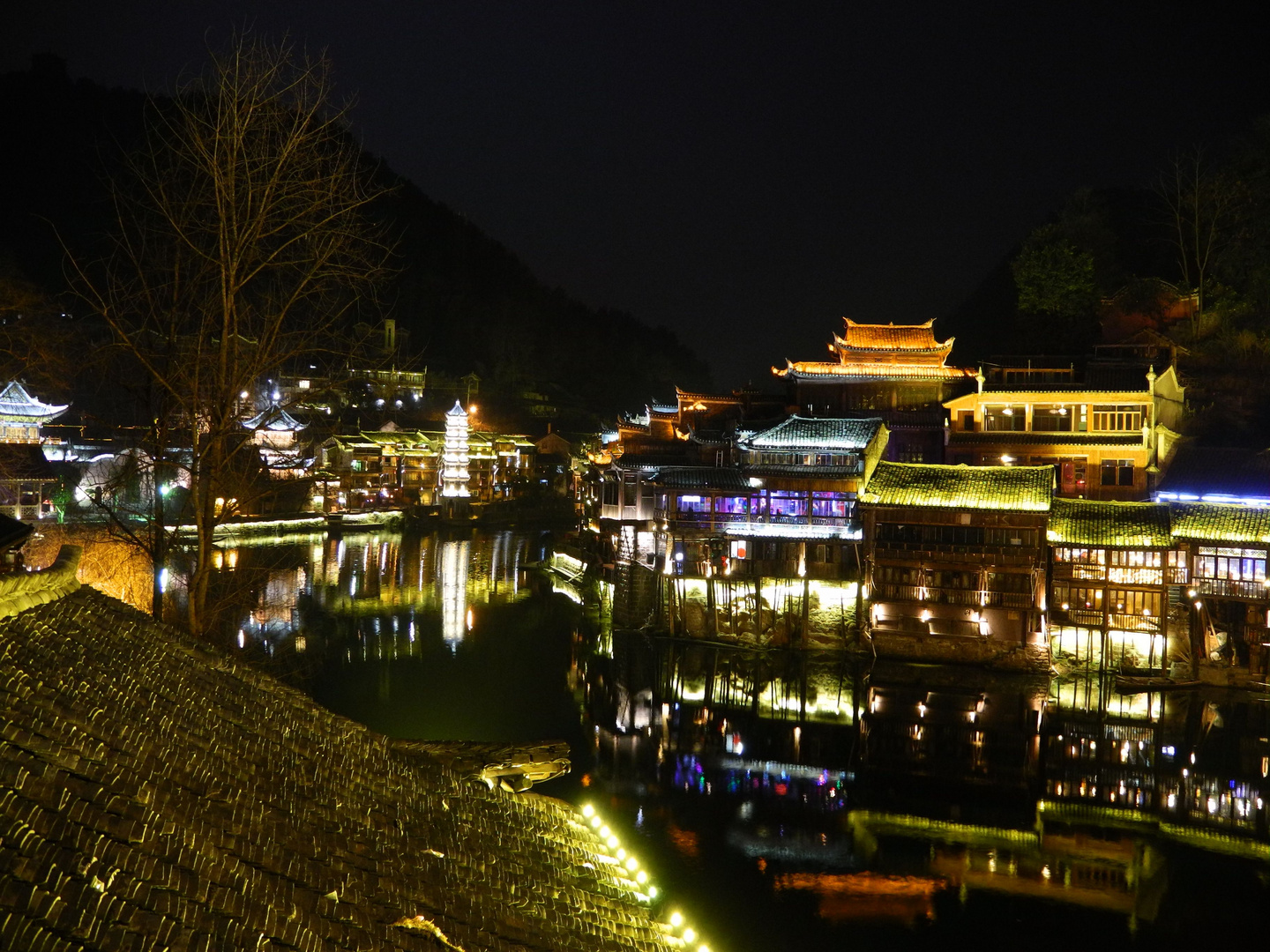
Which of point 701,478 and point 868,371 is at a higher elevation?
point 868,371

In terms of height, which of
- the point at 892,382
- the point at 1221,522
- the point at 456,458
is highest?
the point at 892,382

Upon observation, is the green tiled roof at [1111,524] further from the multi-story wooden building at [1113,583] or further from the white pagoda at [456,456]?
the white pagoda at [456,456]

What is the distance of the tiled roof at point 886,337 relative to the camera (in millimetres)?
39688

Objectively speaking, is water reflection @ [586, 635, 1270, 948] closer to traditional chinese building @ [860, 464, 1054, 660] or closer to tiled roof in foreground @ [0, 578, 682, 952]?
traditional chinese building @ [860, 464, 1054, 660]

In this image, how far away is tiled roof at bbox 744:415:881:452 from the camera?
31562mm

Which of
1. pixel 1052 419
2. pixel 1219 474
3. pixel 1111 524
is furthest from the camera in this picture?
pixel 1052 419

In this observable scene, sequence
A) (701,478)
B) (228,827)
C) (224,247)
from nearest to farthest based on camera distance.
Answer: (228,827)
(224,247)
(701,478)

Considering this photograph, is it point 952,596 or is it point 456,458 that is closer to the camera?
point 952,596

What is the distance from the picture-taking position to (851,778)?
65.4ft

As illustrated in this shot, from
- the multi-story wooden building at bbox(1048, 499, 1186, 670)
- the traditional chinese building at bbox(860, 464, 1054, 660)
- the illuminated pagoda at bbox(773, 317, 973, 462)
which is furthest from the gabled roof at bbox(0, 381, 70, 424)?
the multi-story wooden building at bbox(1048, 499, 1186, 670)

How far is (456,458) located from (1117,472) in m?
44.2

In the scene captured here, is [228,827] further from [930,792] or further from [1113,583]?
[1113,583]

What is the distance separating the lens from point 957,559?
2656cm

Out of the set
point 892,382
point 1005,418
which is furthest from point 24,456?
point 1005,418
